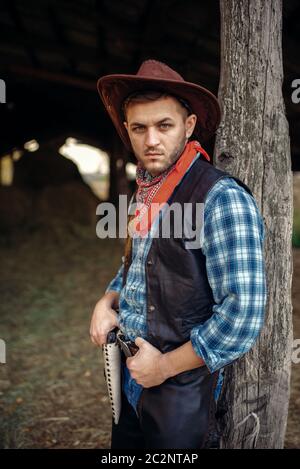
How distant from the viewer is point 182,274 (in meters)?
1.28

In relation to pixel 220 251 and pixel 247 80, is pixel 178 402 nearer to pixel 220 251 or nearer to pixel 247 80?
pixel 220 251

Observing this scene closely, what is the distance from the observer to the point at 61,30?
5414 mm

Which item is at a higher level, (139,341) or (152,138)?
(152,138)

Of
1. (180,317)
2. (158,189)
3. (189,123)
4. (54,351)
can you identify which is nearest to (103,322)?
(180,317)

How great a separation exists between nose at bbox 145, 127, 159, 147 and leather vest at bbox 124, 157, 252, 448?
0.53 feet

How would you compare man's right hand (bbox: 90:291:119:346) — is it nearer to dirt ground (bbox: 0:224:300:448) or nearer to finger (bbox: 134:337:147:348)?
finger (bbox: 134:337:147:348)

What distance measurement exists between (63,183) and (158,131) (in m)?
8.27

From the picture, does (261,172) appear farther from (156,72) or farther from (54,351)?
(54,351)

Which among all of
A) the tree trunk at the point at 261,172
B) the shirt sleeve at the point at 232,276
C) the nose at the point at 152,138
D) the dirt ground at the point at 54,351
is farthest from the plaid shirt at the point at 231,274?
the dirt ground at the point at 54,351

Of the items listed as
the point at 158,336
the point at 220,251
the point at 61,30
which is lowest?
the point at 158,336

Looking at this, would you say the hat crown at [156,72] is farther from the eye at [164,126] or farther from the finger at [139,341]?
the finger at [139,341]

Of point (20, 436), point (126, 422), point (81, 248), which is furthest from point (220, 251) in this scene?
point (81, 248)

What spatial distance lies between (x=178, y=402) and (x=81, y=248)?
685cm

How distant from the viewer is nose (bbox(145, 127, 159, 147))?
1.36 m
